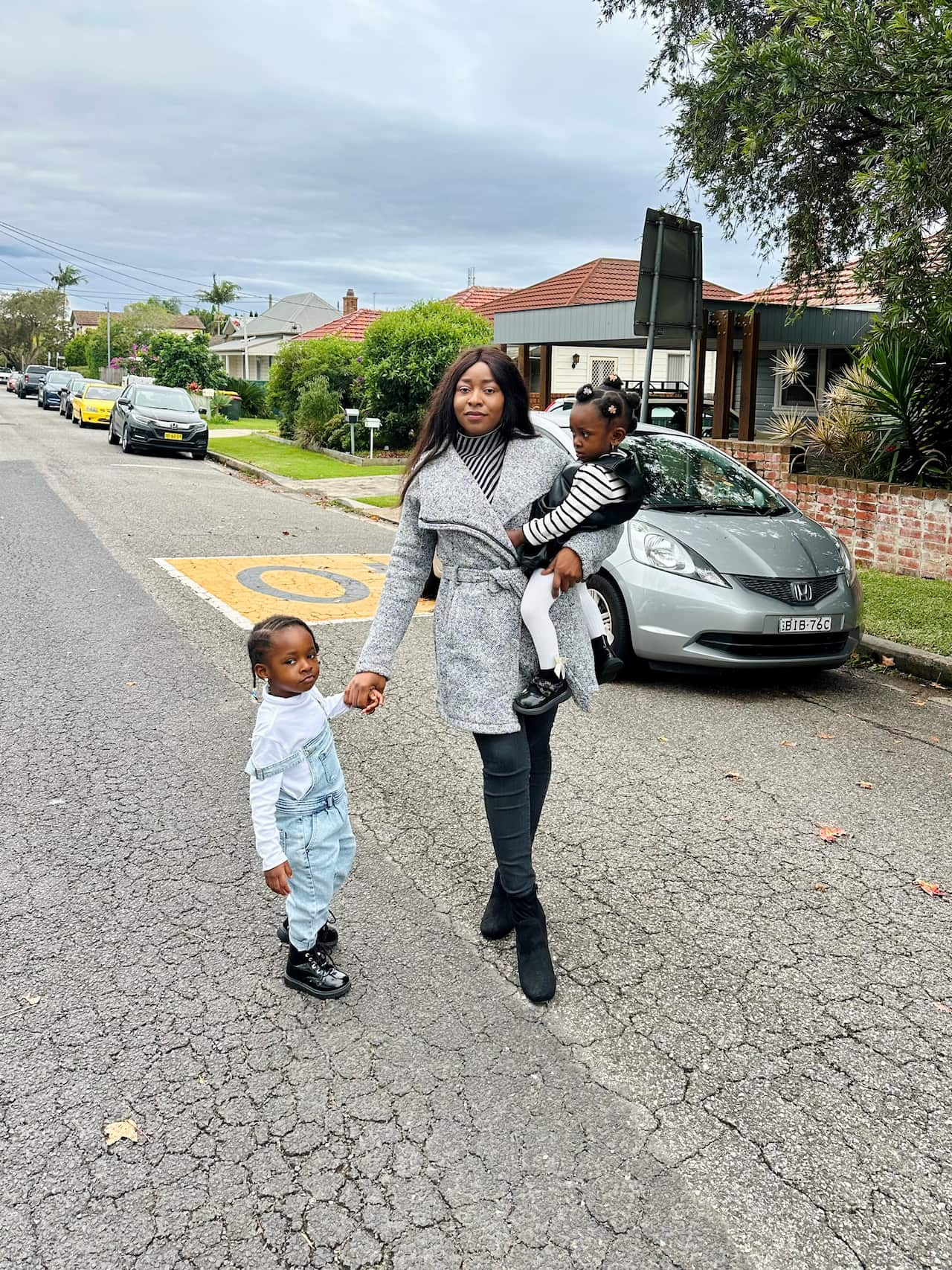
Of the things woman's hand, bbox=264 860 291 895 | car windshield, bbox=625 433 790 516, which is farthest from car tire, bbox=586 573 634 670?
woman's hand, bbox=264 860 291 895

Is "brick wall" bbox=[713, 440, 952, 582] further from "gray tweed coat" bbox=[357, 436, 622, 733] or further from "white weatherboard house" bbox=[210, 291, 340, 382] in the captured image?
"white weatherboard house" bbox=[210, 291, 340, 382]

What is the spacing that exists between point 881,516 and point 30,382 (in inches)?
2288

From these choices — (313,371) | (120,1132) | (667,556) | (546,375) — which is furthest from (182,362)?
(120,1132)

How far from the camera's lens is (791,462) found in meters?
12.6

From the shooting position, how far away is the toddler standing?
3014 mm

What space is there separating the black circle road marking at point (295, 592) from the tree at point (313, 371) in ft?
51.7

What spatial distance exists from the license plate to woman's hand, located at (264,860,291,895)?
4448 mm

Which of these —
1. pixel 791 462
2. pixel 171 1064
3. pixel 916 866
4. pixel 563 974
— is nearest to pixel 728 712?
pixel 916 866

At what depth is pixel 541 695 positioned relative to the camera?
132 inches

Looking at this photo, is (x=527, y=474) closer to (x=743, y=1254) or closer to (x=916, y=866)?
(x=743, y=1254)

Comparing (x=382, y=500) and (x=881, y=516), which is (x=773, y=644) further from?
(x=382, y=500)

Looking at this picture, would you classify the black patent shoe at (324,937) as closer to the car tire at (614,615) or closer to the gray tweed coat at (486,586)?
the gray tweed coat at (486,586)

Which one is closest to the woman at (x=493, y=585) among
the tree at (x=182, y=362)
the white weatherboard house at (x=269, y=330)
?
the tree at (x=182, y=362)

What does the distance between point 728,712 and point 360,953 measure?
355 cm
